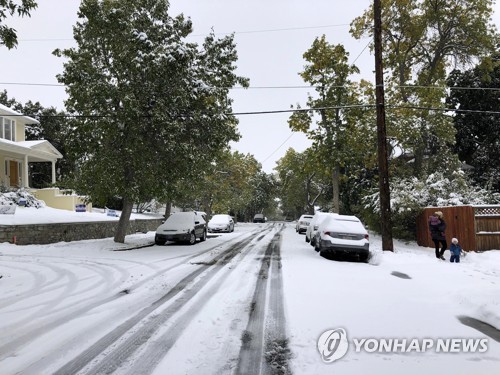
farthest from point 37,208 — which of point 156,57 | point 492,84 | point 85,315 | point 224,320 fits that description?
point 492,84

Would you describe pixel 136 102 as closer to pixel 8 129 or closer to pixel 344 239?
pixel 344 239

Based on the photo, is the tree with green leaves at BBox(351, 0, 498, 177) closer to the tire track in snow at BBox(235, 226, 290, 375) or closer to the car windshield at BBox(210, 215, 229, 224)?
the car windshield at BBox(210, 215, 229, 224)

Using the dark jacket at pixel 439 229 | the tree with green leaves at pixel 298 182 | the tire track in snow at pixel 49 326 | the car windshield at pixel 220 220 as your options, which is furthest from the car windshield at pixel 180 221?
the tree with green leaves at pixel 298 182

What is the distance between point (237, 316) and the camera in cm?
618

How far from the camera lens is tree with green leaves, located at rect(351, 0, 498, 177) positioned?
2316 centimetres

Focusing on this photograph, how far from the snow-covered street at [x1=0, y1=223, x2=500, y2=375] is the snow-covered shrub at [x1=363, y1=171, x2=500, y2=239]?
21.7 ft

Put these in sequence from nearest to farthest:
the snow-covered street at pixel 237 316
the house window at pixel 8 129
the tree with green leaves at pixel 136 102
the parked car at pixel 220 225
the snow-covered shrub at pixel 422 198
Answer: the snow-covered street at pixel 237 316 < the tree with green leaves at pixel 136 102 < the snow-covered shrub at pixel 422 198 < the house window at pixel 8 129 < the parked car at pixel 220 225

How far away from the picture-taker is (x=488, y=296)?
23.2 feet

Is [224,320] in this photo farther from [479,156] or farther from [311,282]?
[479,156]

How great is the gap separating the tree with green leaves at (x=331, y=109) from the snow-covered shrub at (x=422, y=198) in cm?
602

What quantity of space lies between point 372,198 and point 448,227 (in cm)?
516

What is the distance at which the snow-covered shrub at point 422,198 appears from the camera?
17.8 meters

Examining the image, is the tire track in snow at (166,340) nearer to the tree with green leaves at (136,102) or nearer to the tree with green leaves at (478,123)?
the tree with green leaves at (136,102)

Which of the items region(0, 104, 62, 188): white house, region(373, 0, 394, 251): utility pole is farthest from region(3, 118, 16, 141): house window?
region(373, 0, 394, 251): utility pole
